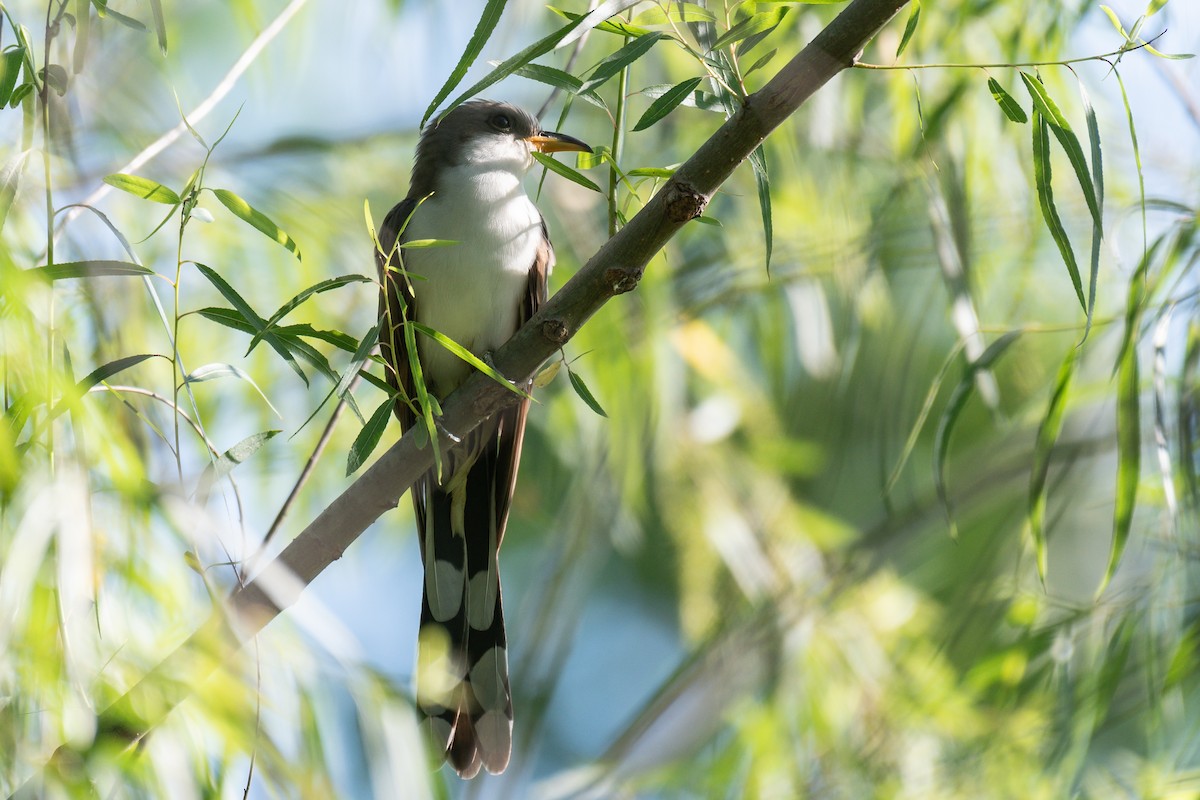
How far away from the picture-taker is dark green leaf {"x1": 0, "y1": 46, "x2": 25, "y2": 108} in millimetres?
1518

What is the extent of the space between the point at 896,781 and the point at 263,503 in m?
1.94

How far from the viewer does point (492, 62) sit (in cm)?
156

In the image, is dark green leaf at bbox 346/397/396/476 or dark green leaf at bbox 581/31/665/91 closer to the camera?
dark green leaf at bbox 581/31/665/91

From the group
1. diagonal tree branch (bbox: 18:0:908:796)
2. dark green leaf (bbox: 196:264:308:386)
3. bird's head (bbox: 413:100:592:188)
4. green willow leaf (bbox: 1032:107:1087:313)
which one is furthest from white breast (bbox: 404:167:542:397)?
green willow leaf (bbox: 1032:107:1087:313)

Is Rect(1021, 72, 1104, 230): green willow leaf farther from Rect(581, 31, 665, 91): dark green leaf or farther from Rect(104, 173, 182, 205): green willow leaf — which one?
Rect(104, 173, 182, 205): green willow leaf

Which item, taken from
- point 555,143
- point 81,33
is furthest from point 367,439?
point 555,143

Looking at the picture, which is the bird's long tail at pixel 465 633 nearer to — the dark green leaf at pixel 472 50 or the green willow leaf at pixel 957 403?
the green willow leaf at pixel 957 403

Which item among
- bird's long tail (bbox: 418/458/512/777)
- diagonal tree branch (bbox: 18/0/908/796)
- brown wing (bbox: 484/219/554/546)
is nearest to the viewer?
diagonal tree branch (bbox: 18/0/908/796)

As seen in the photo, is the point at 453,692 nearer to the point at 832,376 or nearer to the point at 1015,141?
the point at 832,376

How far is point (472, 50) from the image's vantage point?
56.6 inches

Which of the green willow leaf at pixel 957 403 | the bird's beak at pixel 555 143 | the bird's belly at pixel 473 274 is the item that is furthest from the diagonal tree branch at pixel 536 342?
the bird's beak at pixel 555 143

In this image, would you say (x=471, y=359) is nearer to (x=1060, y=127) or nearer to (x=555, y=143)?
(x=1060, y=127)

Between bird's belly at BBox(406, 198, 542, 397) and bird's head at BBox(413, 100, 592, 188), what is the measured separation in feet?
0.87

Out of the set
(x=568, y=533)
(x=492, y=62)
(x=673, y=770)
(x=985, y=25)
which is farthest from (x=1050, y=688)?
(x=492, y=62)
